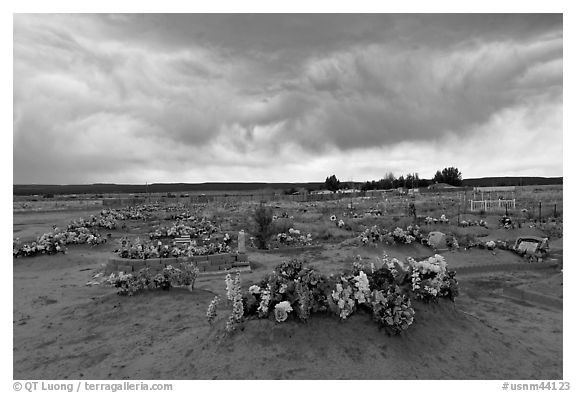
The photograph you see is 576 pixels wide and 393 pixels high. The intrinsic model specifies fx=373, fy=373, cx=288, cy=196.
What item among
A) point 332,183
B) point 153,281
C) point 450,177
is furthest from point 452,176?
point 153,281

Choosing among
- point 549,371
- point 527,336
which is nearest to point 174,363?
point 549,371

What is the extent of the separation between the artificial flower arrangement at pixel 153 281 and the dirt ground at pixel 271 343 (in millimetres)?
275

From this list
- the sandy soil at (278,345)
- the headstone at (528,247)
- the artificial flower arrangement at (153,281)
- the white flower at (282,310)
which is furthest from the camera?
the headstone at (528,247)

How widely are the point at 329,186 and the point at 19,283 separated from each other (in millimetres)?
87228

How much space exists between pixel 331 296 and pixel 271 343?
1.03m

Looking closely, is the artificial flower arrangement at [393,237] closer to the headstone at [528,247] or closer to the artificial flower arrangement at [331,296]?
the headstone at [528,247]

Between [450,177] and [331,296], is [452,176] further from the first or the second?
[331,296]

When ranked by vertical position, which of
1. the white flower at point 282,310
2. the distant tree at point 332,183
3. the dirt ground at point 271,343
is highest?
the distant tree at point 332,183

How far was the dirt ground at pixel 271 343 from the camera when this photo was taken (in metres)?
4.52

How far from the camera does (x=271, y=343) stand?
15.6 feet

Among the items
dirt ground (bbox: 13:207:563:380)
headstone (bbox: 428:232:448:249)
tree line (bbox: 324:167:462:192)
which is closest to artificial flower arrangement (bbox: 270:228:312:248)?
headstone (bbox: 428:232:448:249)

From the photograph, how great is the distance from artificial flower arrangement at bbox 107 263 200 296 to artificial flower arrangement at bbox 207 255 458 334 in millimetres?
3610

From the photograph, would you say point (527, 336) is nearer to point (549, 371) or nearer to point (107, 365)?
point (549, 371)

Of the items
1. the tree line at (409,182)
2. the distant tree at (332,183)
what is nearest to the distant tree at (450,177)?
the tree line at (409,182)
